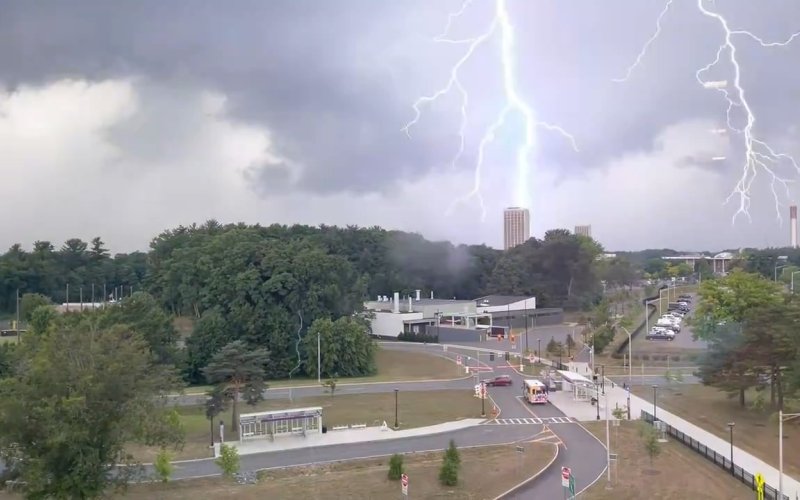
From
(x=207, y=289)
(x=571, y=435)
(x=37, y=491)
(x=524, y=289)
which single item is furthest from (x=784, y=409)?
(x=524, y=289)

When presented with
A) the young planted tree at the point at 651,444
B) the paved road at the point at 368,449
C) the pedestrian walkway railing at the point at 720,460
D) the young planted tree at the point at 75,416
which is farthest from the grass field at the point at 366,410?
the young planted tree at the point at 651,444

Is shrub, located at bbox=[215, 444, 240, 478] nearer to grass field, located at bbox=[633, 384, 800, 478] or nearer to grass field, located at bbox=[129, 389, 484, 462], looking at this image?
grass field, located at bbox=[129, 389, 484, 462]

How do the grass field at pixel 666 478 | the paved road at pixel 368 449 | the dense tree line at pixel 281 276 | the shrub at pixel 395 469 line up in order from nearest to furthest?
the grass field at pixel 666 478 < the shrub at pixel 395 469 < the paved road at pixel 368 449 < the dense tree line at pixel 281 276

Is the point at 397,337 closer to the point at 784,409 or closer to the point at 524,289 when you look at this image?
the point at 524,289

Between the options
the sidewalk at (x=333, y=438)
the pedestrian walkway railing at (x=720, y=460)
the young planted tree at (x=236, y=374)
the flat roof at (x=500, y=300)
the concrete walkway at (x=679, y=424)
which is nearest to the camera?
the pedestrian walkway railing at (x=720, y=460)

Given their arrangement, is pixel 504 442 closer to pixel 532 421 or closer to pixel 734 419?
pixel 532 421

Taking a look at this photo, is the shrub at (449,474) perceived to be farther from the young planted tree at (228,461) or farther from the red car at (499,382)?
the red car at (499,382)
